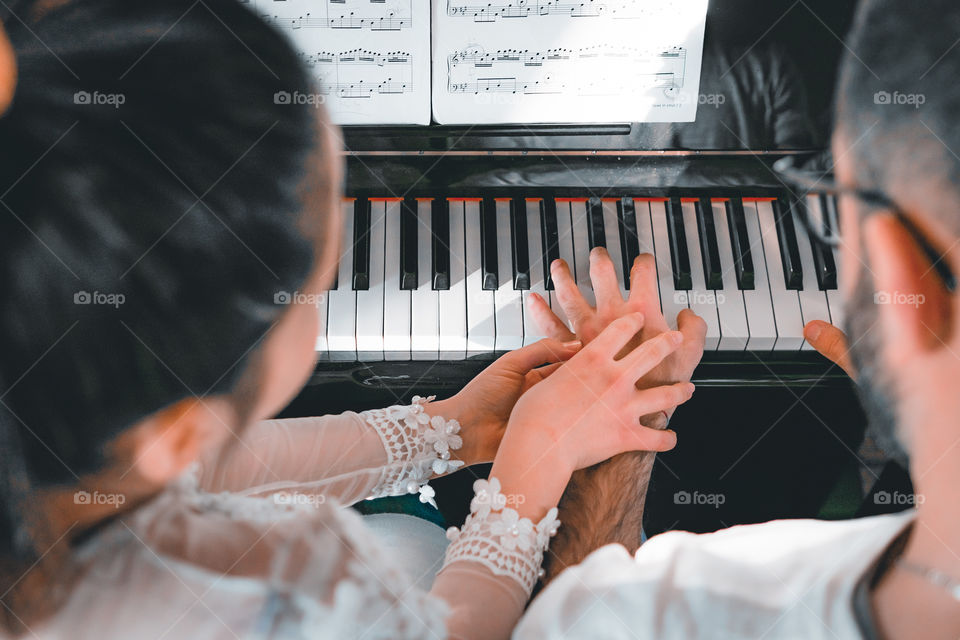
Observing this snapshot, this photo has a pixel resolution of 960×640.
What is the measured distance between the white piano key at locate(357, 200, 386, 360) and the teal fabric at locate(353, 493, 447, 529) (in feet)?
1.08

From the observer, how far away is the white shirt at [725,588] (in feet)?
2.89

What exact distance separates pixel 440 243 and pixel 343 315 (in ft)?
0.89

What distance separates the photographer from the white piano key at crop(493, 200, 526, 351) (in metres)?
1.57

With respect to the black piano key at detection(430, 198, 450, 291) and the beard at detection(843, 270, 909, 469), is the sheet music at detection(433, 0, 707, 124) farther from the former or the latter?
the beard at detection(843, 270, 909, 469)

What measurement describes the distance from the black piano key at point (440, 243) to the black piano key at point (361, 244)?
15cm

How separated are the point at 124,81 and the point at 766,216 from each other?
4.47ft

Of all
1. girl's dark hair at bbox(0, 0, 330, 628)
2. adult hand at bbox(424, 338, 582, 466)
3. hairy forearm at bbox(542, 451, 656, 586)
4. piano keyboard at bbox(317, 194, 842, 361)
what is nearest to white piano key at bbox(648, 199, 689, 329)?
piano keyboard at bbox(317, 194, 842, 361)

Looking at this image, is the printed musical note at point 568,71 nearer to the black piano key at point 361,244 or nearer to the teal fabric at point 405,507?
the black piano key at point 361,244

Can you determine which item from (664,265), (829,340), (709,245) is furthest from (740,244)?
(829,340)

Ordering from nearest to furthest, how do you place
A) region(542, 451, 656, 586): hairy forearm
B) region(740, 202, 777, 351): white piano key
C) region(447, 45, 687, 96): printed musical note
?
region(542, 451, 656, 586): hairy forearm, region(447, 45, 687, 96): printed musical note, region(740, 202, 777, 351): white piano key

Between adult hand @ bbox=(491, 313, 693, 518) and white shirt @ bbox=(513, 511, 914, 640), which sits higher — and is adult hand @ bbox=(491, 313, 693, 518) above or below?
above

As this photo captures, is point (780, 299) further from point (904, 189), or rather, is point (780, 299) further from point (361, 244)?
point (361, 244)

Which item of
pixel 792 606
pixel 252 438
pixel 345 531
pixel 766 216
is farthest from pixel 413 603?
pixel 766 216

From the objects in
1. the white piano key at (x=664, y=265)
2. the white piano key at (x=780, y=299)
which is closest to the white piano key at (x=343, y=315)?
the white piano key at (x=664, y=265)
